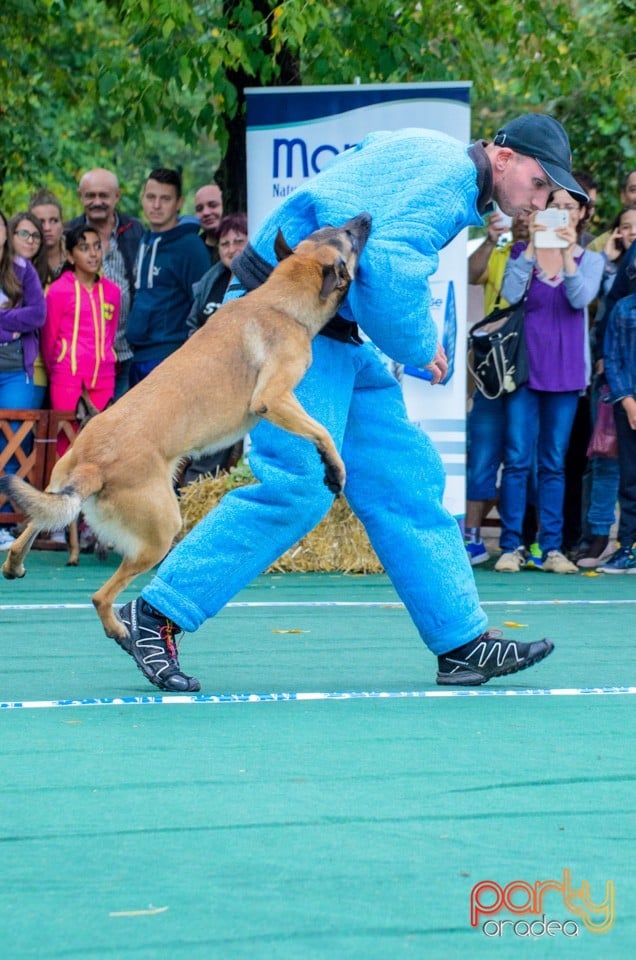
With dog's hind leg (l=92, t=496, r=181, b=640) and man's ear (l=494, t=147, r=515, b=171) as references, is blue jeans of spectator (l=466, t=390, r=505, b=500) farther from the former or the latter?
dog's hind leg (l=92, t=496, r=181, b=640)

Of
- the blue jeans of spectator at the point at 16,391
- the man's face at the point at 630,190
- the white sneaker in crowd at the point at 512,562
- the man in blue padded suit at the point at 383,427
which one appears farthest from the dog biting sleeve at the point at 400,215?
the blue jeans of spectator at the point at 16,391

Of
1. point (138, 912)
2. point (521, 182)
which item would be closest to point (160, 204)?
point (521, 182)

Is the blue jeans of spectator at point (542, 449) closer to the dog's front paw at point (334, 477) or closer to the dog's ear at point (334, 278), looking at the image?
the dog's ear at point (334, 278)

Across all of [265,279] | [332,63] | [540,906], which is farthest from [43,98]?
[540,906]

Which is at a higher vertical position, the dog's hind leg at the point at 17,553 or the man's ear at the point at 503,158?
the man's ear at the point at 503,158

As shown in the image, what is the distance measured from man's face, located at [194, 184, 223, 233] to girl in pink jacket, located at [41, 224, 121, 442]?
1205 mm

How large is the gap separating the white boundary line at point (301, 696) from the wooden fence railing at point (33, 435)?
5851 millimetres

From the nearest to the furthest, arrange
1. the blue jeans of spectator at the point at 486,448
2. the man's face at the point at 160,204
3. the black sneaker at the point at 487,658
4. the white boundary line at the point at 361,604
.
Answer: the black sneaker at the point at 487,658
the white boundary line at the point at 361,604
the blue jeans of spectator at the point at 486,448
the man's face at the point at 160,204

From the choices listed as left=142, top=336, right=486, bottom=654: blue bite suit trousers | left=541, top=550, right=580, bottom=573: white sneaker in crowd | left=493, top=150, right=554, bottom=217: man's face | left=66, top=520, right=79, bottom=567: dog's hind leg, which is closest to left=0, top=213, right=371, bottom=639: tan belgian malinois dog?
left=142, top=336, right=486, bottom=654: blue bite suit trousers

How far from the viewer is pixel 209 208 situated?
11.8 metres

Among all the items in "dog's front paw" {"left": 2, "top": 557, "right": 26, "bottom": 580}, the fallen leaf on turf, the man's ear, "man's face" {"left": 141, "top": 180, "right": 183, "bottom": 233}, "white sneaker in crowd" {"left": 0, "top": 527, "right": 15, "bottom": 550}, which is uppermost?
the man's ear

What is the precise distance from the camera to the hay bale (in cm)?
1041

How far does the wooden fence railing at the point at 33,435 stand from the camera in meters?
11.0

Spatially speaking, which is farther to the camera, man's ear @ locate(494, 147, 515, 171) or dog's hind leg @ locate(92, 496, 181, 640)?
man's ear @ locate(494, 147, 515, 171)
